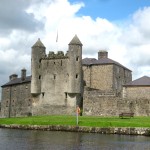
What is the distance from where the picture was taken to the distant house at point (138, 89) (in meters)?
56.3

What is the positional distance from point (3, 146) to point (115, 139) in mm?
9248

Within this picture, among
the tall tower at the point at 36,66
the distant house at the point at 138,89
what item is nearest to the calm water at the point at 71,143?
the distant house at the point at 138,89

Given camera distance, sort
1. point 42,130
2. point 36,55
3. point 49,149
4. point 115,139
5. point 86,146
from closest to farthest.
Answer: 1. point 49,149
2. point 86,146
3. point 115,139
4. point 42,130
5. point 36,55

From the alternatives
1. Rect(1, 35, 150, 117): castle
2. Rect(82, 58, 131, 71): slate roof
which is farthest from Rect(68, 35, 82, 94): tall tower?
Rect(82, 58, 131, 71): slate roof

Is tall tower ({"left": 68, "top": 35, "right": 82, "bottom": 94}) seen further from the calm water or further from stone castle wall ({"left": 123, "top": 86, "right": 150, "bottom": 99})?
the calm water

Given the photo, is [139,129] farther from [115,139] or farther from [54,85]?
[54,85]

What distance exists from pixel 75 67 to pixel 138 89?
9.09 meters

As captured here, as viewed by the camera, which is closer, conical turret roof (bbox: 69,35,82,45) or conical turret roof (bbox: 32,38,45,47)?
conical turret roof (bbox: 69,35,82,45)

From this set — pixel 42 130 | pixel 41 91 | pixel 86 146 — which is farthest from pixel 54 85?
pixel 86 146

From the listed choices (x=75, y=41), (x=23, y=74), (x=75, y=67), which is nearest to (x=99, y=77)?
(x=75, y=67)

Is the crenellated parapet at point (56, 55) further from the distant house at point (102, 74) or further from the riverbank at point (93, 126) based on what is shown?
the riverbank at point (93, 126)

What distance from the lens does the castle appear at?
53.2 meters

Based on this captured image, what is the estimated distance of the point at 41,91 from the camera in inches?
2340

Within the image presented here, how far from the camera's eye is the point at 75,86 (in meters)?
57.3
